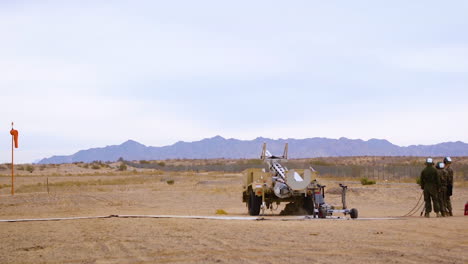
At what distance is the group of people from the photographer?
18316 mm

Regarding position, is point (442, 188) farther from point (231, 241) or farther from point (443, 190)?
point (231, 241)

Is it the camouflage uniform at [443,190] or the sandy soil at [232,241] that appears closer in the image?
the sandy soil at [232,241]

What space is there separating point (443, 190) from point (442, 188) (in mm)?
65

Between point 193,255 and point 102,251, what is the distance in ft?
5.81

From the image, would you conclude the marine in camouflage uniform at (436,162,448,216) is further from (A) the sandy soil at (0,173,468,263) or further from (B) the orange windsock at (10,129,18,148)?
(B) the orange windsock at (10,129,18,148)

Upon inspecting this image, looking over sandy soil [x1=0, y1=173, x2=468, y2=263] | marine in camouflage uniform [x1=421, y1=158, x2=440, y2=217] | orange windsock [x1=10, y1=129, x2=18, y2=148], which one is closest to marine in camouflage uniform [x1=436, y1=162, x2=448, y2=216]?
marine in camouflage uniform [x1=421, y1=158, x2=440, y2=217]

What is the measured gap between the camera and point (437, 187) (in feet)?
60.6

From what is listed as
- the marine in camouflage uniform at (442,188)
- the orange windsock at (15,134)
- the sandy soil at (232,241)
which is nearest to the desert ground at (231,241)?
the sandy soil at (232,241)

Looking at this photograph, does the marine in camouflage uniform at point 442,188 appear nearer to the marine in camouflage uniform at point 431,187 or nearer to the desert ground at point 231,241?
the marine in camouflage uniform at point 431,187

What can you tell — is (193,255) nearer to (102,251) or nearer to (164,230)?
(102,251)

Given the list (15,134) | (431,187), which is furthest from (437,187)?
(15,134)

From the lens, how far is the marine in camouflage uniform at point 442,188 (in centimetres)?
1848

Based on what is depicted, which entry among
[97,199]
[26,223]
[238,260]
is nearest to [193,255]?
[238,260]

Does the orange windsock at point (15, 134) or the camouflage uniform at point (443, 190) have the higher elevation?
the orange windsock at point (15, 134)
